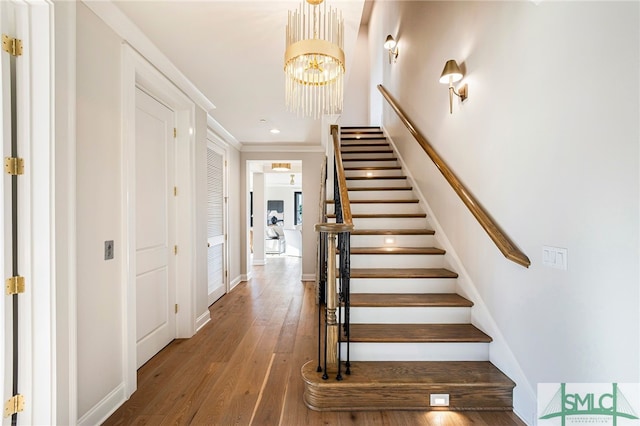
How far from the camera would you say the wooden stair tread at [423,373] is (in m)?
1.82

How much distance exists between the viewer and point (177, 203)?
116 inches

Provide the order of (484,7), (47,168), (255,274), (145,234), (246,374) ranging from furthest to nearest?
(255,274) → (145,234) → (246,374) → (484,7) → (47,168)

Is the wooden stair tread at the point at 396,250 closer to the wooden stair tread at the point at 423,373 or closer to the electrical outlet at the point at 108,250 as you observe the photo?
the wooden stair tread at the point at 423,373

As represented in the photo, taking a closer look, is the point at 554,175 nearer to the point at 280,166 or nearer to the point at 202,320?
the point at 202,320

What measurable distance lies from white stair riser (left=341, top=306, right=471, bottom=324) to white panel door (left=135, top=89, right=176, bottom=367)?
1811mm

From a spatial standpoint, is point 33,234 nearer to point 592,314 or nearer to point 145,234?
point 145,234

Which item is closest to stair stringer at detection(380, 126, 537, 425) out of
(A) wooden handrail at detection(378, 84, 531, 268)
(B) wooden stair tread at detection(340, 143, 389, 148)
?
(A) wooden handrail at detection(378, 84, 531, 268)

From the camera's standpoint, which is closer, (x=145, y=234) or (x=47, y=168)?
(x=47, y=168)

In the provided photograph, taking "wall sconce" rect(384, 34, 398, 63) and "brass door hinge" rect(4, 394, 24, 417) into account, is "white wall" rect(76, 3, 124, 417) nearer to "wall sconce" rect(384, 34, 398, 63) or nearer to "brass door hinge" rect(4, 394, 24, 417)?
"brass door hinge" rect(4, 394, 24, 417)

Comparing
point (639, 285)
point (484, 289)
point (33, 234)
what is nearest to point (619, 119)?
point (639, 285)

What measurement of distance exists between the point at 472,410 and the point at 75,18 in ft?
10.7

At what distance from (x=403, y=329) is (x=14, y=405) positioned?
2.27 metres

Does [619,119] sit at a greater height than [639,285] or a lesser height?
greater

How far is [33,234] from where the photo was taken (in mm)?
1436
